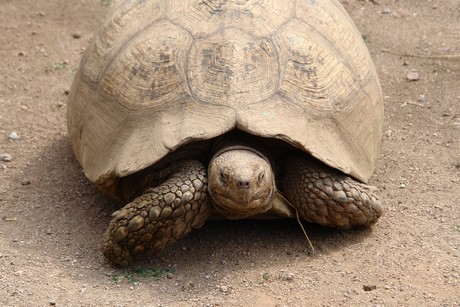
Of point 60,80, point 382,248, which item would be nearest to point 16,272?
point 382,248

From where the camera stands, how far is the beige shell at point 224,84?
4.32 meters

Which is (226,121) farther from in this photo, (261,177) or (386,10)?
(386,10)

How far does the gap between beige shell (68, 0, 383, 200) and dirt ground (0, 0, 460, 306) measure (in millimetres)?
385

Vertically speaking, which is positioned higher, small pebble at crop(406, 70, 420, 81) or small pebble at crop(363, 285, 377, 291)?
small pebble at crop(363, 285, 377, 291)

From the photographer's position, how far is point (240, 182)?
159 inches

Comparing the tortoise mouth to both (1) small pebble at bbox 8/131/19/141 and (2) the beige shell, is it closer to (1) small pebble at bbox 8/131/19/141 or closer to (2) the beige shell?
(2) the beige shell

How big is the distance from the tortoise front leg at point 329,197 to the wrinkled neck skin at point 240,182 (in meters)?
0.28

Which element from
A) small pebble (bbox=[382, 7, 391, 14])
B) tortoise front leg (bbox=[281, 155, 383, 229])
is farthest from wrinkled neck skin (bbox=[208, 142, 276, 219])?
small pebble (bbox=[382, 7, 391, 14])

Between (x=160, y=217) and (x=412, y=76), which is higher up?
(x=160, y=217)

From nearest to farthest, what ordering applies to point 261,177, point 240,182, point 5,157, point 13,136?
point 240,182
point 261,177
point 5,157
point 13,136

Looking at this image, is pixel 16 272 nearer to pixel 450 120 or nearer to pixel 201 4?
pixel 201 4

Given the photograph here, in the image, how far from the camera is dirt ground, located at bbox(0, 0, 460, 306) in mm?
4078

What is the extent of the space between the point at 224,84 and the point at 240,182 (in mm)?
607

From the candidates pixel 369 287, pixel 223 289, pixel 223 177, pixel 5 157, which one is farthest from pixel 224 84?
pixel 5 157
